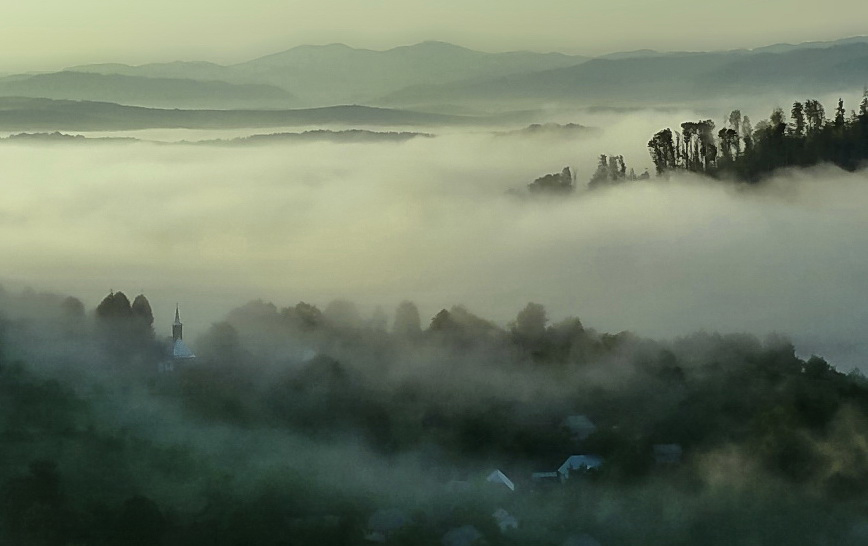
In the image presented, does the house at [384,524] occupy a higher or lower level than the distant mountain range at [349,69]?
lower

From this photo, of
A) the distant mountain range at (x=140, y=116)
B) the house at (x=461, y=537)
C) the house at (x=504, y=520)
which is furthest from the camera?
the distant mountain range at (x=140, y=116)

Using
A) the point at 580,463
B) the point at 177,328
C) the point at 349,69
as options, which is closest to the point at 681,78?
the point at 349,69

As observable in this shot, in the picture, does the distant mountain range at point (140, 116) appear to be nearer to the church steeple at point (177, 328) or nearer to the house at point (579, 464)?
the church steeple at point (177, 328)

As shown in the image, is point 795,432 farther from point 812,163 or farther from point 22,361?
point 22,361

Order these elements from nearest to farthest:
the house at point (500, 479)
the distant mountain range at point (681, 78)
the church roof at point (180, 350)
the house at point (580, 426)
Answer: the house at point (500, 479)
the house at point (580, 426)
the church roof at point (180, 350)
the distant mountain range at point (681, 78)

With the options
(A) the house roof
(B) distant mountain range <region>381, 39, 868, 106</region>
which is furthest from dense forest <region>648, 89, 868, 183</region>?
(A) the house roof

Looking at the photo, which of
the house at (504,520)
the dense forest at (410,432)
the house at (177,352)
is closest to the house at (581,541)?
the dense forest at (410,432)

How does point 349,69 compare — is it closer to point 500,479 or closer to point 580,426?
point 580,426
